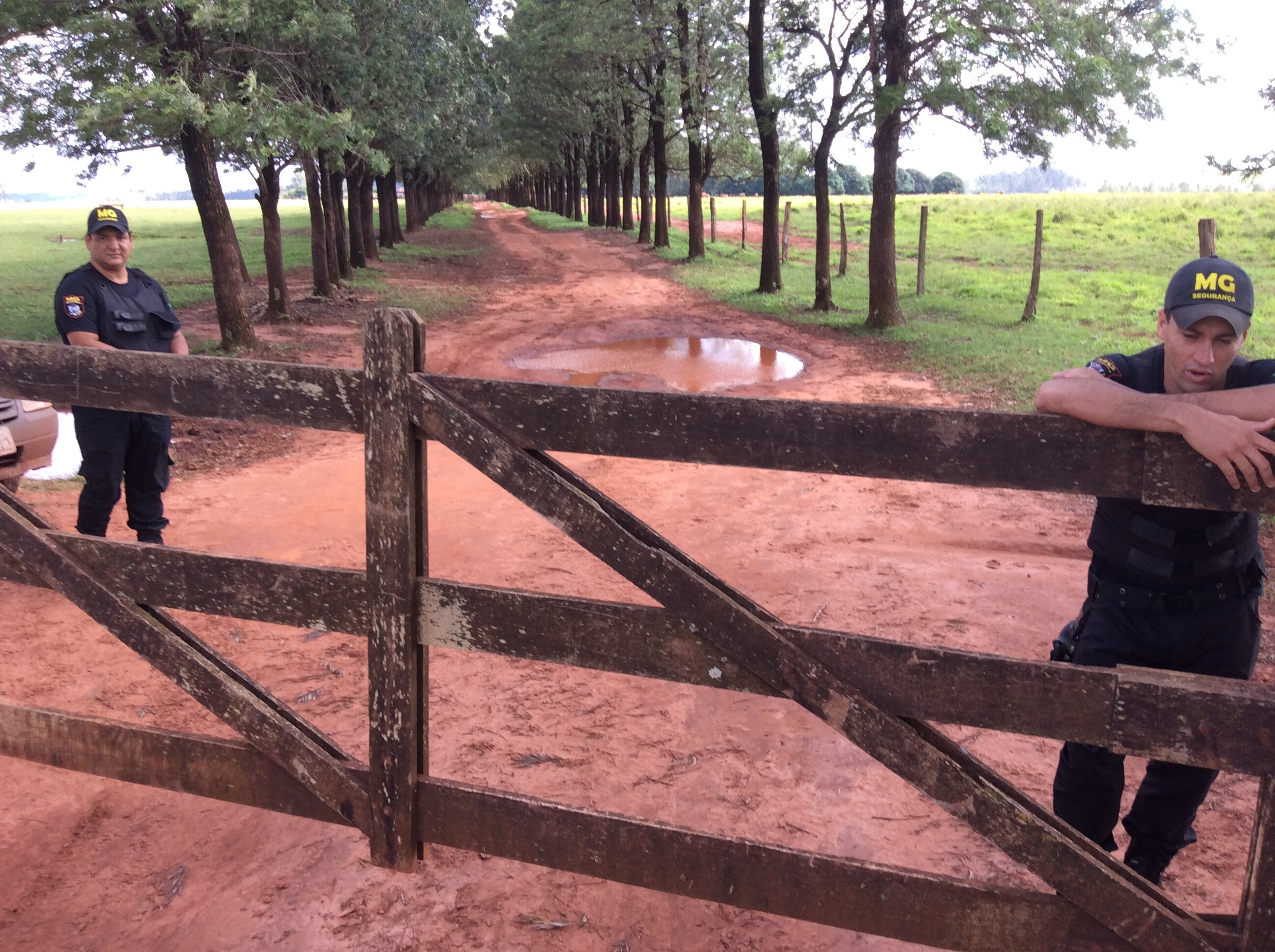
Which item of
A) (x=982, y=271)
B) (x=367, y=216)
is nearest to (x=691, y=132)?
(x=982, y=271)

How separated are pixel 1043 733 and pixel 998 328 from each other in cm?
1565

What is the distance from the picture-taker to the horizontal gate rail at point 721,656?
6.88ft

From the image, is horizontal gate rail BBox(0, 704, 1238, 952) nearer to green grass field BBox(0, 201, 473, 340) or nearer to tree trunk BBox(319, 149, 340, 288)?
green grass field BBox(0, 201, 473, 340)

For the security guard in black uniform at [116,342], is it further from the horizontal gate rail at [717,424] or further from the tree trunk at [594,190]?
the tree trunk at [594,190]

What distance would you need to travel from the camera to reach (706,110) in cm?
2847

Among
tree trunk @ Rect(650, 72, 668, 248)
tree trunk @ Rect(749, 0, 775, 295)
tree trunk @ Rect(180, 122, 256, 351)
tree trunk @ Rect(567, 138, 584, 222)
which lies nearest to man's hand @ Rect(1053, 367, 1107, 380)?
tree trunk @ Rect(180, 122, 256, 351)

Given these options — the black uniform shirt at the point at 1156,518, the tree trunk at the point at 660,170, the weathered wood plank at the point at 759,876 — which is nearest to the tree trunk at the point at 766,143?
the tree trunk at the point at 660,170

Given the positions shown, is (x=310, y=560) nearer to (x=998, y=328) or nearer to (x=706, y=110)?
(x=998, y=328)

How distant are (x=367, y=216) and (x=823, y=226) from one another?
51.4 ft

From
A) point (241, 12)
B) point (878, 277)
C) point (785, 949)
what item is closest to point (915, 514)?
point (785, 949)

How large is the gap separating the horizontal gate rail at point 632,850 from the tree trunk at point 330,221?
1918 centimetres

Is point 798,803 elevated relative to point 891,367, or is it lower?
lower

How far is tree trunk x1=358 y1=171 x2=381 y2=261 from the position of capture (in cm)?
2817

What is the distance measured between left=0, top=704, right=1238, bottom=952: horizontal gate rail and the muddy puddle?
9013 mm
